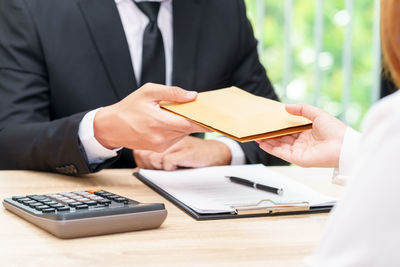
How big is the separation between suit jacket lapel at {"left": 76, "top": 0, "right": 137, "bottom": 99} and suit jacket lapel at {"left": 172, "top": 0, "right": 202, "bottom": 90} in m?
0.15

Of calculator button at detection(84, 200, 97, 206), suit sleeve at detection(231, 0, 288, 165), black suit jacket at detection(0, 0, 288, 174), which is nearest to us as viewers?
calculator button at detection(84, 200, 97, 206)

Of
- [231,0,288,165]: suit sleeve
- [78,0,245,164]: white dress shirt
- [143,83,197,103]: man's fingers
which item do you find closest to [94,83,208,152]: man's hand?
[143,83,197,103]: man's fingers

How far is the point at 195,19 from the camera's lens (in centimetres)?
183

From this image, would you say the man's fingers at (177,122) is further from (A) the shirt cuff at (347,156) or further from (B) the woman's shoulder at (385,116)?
(B) the woman's shoulder at (385,116)

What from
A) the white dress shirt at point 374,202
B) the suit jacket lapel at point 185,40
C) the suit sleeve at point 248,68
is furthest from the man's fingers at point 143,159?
the white dress shirt at point 374,202

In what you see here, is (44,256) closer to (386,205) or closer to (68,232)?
(68,232)

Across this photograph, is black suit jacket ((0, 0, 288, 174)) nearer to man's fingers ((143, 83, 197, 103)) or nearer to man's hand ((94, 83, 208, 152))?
man's hand ((94, 83, 208, 152))

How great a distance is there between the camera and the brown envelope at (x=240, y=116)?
1.05m

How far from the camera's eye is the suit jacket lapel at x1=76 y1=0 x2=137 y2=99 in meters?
1.68

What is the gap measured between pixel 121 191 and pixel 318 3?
2.02 metres

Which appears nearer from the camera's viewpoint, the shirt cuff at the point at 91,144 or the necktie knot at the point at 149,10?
the shirt cuff at the point at 91,144

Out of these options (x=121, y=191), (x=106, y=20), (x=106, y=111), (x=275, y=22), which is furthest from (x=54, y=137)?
(x=275, y=22)

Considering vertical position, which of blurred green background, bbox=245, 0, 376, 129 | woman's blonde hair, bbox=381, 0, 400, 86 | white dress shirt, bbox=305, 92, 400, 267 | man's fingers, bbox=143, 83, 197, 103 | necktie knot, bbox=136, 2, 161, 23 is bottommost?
blurred green background, bbox=245, 0, 376, 129

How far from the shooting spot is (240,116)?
1085 mm
